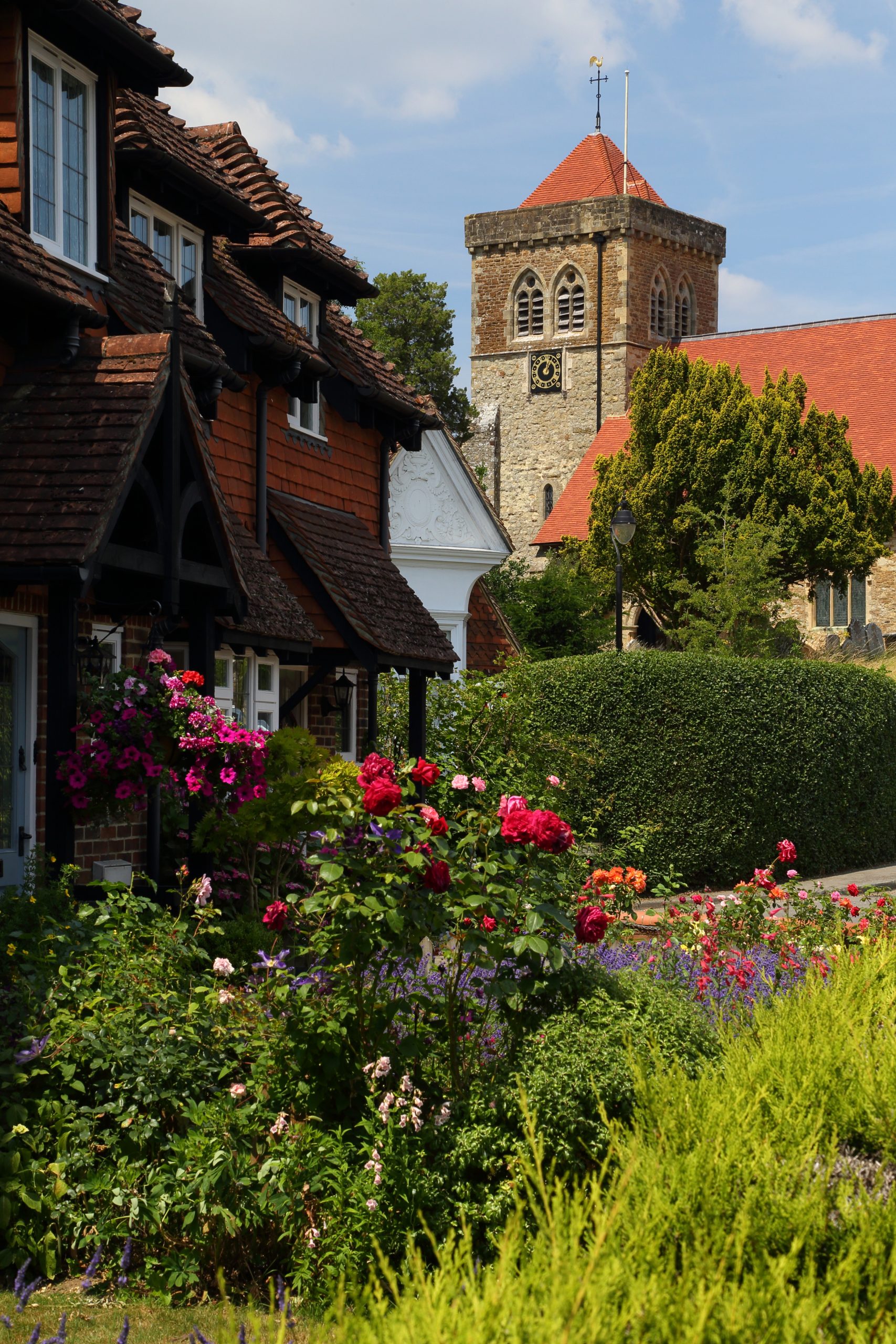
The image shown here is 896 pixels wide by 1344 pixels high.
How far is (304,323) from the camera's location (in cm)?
1579

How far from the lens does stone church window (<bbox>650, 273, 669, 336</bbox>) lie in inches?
2530

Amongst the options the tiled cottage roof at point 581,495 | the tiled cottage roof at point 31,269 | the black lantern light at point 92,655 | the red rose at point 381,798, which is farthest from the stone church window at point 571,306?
the red rose at point 381,798

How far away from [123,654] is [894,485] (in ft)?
133

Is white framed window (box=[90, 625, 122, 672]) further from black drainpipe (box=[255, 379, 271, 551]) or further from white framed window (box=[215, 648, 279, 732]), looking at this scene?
black drainpipe (box=[255, 379, 271, 551])

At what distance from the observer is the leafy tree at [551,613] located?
32.5m

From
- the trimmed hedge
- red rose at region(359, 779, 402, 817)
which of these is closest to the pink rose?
red rose at region(359, 779, 402, 817)

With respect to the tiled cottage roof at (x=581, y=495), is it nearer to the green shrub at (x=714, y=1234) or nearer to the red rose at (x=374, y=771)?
the red rose at (x=374, y=771)

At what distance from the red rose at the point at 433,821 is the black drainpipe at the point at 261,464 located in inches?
333

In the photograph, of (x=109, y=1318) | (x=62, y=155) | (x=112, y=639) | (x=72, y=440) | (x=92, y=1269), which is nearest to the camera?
(x=92, y=1269)

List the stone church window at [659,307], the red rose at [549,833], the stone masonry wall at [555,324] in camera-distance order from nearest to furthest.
Answer: the red rose at [549,833] < the stone masonry wall at [555,324] < the stone church window at [659,307]

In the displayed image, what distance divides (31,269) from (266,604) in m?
4.00

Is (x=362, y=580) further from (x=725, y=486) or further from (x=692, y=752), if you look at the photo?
(x=725, y=486)

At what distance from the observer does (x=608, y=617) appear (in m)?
38.1

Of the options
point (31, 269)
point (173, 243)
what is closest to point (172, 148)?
point (173, 243)
